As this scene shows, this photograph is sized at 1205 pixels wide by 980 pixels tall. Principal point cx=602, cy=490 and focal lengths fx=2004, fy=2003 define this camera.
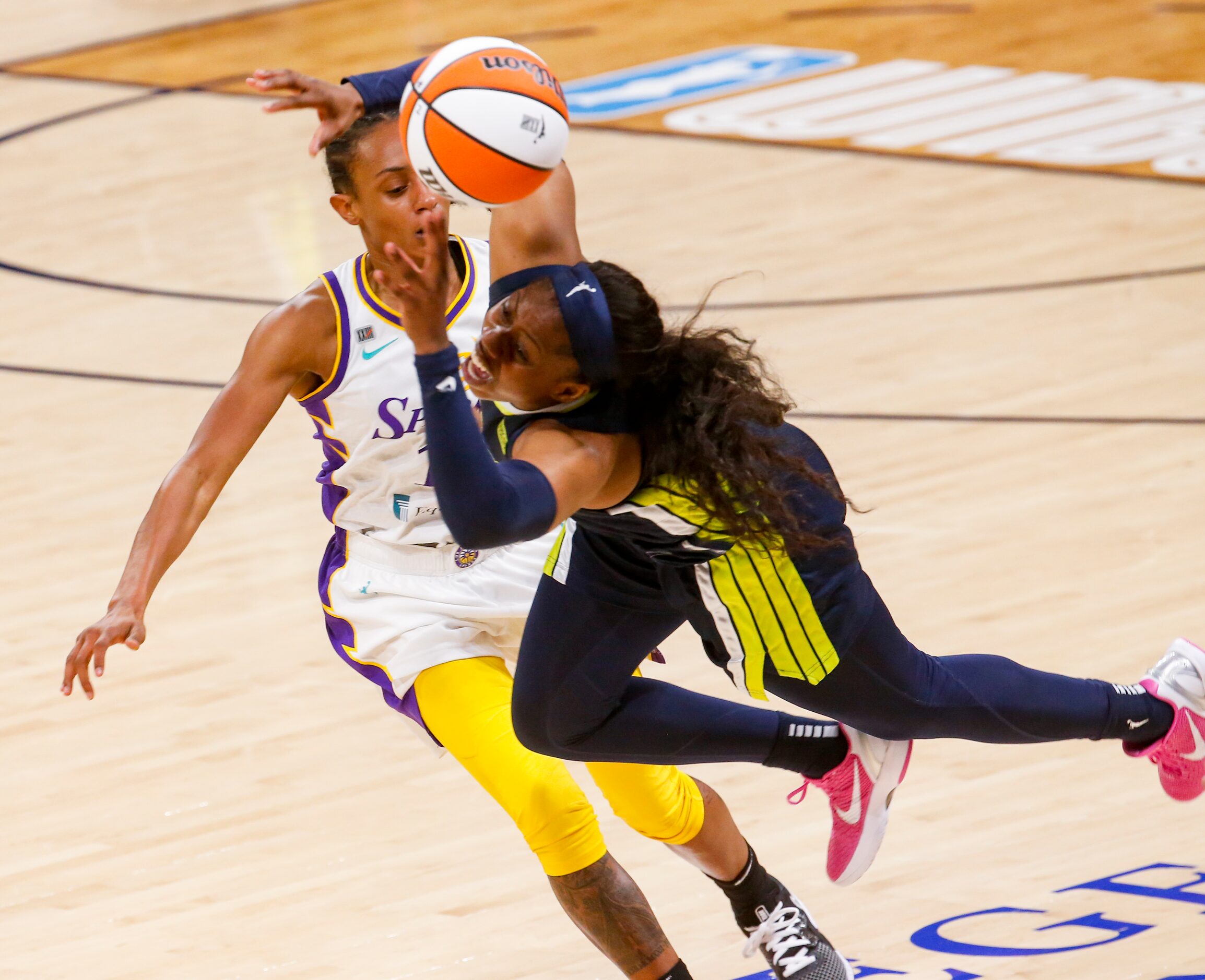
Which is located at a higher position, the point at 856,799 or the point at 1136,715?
the point at 1136,715

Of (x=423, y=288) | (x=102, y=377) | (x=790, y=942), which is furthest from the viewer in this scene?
(x=102, y=377)

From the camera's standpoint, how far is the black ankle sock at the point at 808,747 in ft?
14.5

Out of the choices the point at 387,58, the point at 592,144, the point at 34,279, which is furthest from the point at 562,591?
the point at 387,58

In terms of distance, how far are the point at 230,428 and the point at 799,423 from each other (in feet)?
14.3

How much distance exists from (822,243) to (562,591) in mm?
7083

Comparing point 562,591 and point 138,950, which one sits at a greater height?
point 562,591

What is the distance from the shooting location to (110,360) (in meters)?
9.84

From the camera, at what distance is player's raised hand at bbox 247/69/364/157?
13.7 feet

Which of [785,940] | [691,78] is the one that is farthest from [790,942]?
[691,78]

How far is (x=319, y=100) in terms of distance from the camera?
425 centimetres

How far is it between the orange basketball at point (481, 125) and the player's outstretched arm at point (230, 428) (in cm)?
54

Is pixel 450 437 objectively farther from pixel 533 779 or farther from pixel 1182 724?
pixel 1182 724

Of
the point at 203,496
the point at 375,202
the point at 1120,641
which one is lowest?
the point at 1120,641

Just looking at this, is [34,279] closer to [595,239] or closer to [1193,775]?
[595,239]
